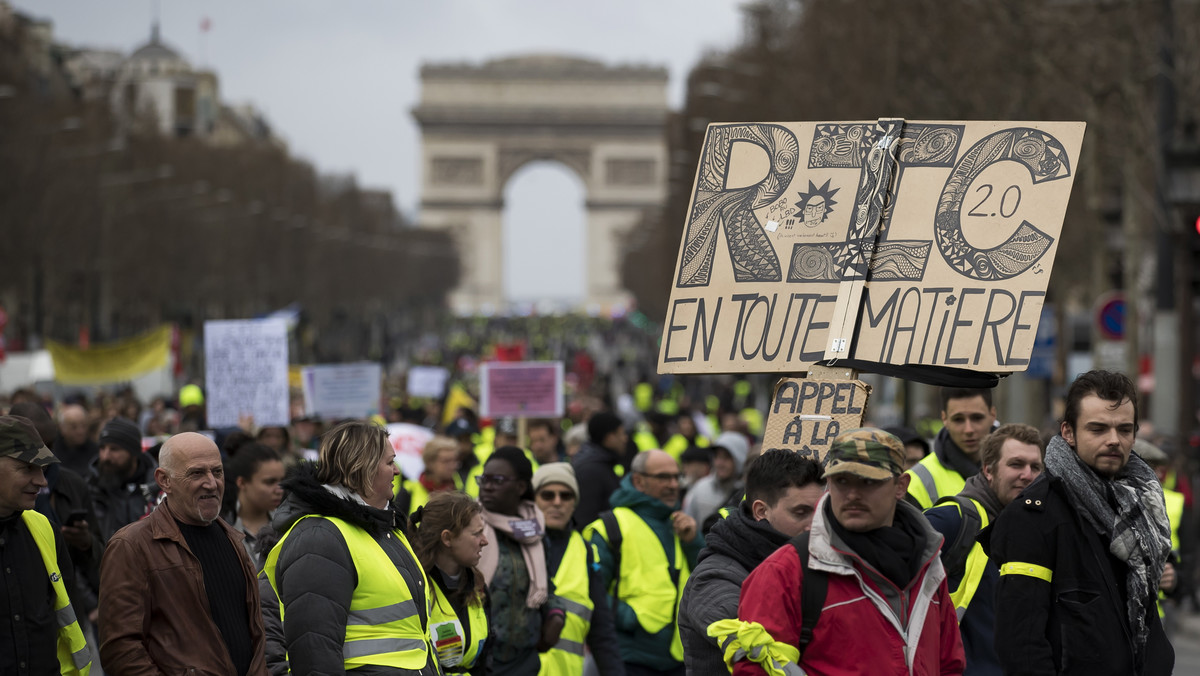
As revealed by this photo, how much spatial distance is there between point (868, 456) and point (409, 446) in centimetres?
826

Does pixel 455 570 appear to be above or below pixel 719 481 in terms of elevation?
above

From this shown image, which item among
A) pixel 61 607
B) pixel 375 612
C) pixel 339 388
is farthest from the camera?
pixel 339 388

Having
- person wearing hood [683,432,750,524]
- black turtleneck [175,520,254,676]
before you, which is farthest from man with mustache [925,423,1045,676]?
person wearing hood [683,432,750,524]

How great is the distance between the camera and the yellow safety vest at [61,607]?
5676 mm

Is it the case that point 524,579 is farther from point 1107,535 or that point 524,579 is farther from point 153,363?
point 153,363

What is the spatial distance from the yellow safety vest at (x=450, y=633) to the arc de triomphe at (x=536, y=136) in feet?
360

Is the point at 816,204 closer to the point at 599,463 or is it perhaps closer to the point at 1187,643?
Answer: the point at 599,463

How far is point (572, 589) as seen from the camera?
679 cm

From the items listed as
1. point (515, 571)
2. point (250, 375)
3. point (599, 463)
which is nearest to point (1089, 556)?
point (515, 571)

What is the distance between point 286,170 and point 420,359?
1021 inches

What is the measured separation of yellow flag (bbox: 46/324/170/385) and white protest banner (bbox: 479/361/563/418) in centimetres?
1299

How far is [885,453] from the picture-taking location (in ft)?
14.1

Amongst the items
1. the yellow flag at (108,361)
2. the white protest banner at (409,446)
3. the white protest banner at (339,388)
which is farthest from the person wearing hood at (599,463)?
the yellow flag at (108,361)

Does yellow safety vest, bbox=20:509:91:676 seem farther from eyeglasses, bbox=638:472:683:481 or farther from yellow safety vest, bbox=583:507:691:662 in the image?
eyeglasses, bbox=638:472:683:481
